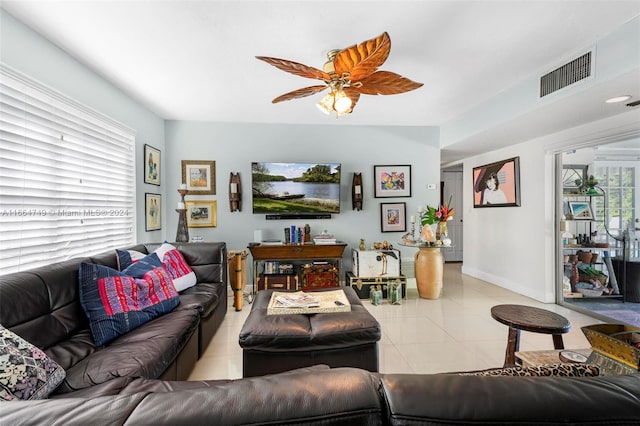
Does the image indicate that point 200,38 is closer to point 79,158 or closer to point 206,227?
point 79,158

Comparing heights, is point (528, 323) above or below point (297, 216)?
below

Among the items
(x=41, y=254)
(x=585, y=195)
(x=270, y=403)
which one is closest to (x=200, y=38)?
(x=41, y=254)

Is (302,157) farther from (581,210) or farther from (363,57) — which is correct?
(581,210)

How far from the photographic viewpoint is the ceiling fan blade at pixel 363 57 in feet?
5.57

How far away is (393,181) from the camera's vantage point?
455cm

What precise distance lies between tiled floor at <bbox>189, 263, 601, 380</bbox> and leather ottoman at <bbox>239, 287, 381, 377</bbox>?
1.13 feet

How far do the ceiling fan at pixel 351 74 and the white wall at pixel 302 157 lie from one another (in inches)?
74.2

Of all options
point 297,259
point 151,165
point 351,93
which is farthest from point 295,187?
point 351,93

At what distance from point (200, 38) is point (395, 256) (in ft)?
10.9

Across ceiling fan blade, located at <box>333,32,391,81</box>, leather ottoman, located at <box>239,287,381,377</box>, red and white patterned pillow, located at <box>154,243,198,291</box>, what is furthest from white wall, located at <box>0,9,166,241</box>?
leather ottoman, located at <box>239,287,381,377</box>

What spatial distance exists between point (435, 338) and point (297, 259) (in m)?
2.01

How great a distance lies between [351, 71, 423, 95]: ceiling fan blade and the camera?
2.15 m

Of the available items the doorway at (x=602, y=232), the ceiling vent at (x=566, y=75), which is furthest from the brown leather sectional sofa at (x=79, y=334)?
the doorway at (x=602, y=232)

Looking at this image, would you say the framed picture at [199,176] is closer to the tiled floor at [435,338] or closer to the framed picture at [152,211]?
the framed picture at [152,211]
